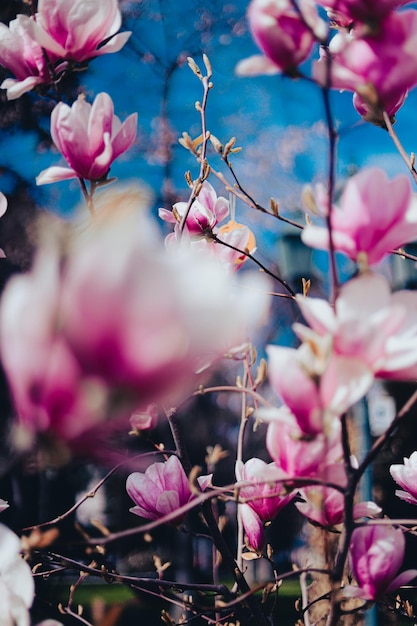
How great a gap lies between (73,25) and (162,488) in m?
0.55

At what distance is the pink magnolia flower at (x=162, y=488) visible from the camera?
76 cm

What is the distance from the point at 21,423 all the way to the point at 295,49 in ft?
1.08

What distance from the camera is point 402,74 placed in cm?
44

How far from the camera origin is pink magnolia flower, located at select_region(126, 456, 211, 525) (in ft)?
2.49

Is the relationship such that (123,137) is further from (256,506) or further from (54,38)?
(256,506)

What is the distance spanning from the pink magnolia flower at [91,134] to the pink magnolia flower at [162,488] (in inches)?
14.9

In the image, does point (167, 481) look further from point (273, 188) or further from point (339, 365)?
point (273, 188)

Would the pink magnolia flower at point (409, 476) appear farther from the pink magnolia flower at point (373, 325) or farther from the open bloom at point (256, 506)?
the pink magnolia flower at point (373, 325)

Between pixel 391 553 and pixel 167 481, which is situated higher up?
pixel 391 553

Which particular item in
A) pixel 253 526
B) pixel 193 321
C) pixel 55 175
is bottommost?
pixel 253 526

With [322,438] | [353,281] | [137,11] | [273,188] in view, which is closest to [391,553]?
[322,438]

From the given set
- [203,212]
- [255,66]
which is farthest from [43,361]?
[203,212]

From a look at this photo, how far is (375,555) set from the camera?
0.57m

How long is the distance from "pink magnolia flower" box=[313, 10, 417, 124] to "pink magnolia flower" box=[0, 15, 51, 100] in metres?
0.36
